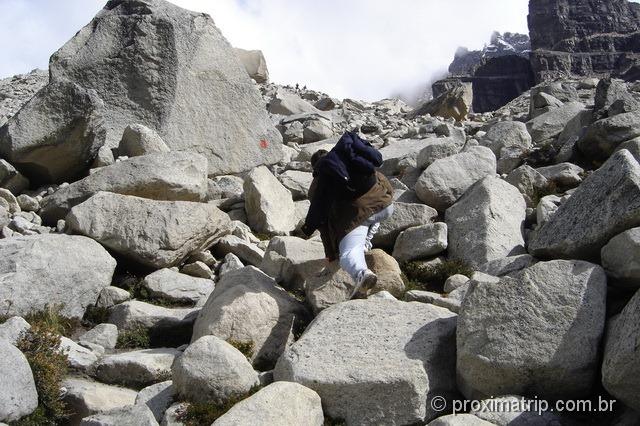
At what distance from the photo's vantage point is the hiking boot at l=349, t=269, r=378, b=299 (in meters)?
9.20

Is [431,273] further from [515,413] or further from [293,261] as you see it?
[515,413]

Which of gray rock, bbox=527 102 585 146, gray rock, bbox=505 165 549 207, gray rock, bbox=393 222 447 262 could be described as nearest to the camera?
gray rock, bbox=393 222 447 262

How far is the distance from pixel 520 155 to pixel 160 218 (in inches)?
382

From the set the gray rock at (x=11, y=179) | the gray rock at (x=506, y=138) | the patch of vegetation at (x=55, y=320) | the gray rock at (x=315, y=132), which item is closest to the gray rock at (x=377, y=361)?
the patch of vegetation at (x=55, y=320)

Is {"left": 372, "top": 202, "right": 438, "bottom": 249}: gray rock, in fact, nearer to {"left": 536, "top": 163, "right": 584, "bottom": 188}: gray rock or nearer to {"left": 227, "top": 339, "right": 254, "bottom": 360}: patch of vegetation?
{"left": 536, "top": 163, "right": 584, "bottom": 188}: gray rock

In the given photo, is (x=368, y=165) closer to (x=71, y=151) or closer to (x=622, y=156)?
(x=622, y=156)

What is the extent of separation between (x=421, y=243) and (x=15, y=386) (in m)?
7.26

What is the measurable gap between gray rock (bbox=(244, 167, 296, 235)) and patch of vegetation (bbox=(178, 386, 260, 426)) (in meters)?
7.20

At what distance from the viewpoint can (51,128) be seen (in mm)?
15227

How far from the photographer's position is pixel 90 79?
56.9ft

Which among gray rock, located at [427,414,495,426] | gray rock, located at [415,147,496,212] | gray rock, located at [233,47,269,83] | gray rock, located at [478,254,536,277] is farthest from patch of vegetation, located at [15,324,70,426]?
gray rock, located at [233,47,269,83]

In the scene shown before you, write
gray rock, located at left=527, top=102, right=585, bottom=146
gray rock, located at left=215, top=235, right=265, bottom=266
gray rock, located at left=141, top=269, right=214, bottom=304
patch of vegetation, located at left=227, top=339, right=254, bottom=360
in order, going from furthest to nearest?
1. gray rock, located at left=527, top=102, right=585, bottom=146
2. gray rock, located at left=215, top=235, right=265, bottom=266
3. gray rock, located at left=141, top=269, right=214, bottom=304
4. patch of vegetation, located at left=227, top=339, right=254, bottom=360

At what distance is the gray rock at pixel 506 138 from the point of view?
62.1 ft

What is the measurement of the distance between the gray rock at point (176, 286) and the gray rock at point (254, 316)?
1.71 meters
